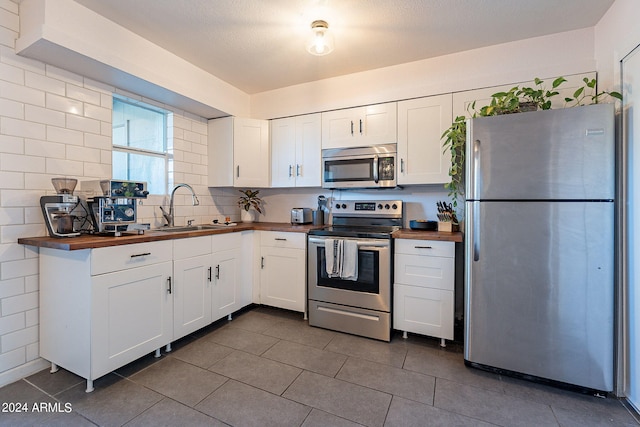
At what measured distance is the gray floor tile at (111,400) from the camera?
4.96 feet

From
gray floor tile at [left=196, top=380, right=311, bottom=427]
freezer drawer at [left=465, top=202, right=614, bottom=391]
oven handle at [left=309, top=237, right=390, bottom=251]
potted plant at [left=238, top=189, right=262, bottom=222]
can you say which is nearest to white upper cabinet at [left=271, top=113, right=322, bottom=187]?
potted plant at [left=238, top=189, right=262, bottom=222]

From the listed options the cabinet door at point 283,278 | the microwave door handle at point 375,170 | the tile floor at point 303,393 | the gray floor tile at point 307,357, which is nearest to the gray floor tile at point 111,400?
the tile floor at point 303,393

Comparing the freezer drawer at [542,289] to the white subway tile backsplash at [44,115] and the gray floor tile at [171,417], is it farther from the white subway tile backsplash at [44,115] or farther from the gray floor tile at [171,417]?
the white subway tile backsplash at [44,115]

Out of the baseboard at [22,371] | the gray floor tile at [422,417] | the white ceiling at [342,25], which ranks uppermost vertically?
the white ceiling at [342,25]

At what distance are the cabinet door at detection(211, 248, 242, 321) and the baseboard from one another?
113 cm

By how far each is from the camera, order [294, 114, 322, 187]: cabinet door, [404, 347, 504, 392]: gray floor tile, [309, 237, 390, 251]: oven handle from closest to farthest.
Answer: [404, 347, 504, 392]: gray floor tile < [309, 237, 390, 251]: oven handle < [294, 114, 322, 187]: cabinet door

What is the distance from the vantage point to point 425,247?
2291 mm

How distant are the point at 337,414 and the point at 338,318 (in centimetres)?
101

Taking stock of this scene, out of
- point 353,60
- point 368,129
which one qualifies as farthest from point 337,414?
point 353,60

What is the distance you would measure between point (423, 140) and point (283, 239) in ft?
5.31

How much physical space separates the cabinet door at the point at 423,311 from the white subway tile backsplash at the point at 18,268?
8.58ft

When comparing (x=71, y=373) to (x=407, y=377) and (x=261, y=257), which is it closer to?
(x=261, y=257)

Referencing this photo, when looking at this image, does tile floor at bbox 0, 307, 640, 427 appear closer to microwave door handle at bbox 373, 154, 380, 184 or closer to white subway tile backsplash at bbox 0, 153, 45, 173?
white subway tile backsplash at bbox 0, 153, 45, 173

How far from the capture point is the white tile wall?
1774 mm
